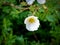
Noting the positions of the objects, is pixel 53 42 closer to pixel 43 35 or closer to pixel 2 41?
pixel 43 35

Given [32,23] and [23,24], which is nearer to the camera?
[32,23]

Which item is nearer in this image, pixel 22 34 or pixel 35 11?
pixel 35 11

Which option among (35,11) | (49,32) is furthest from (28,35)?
(35,11)

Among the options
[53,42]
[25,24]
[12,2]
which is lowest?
[53,42]

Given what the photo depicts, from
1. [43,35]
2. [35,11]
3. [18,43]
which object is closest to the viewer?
[35,11]

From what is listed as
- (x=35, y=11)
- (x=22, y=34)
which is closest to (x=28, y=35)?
(x=22, y=34)

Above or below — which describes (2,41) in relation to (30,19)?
below

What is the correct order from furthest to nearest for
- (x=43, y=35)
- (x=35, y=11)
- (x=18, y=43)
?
(x=43, y=35), (x=18, y=43), (x=35, y=11)
